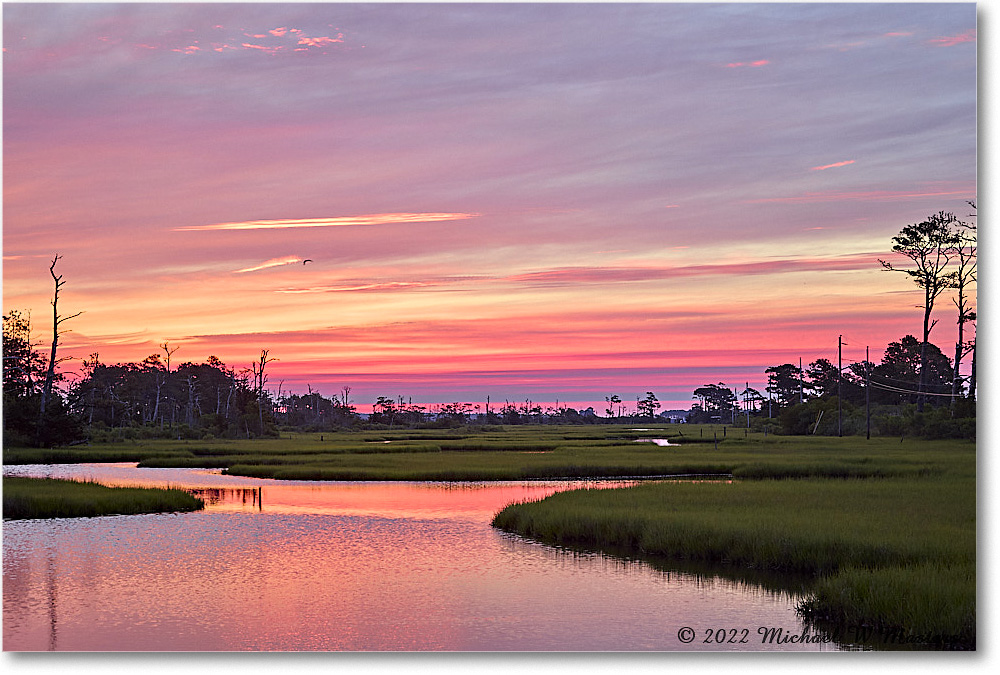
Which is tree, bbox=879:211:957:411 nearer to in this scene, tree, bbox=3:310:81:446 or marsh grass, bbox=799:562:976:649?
marsh grass, bbox=799:562:976:649

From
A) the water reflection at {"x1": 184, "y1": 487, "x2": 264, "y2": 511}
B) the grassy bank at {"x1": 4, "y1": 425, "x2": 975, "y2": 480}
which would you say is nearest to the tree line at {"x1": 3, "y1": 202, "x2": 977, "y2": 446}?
the grassy bank at {"x1": 4, "y1": 425, "x2": 975, "y2": 480}

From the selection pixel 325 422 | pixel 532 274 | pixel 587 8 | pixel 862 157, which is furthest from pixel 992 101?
pixel 325 422

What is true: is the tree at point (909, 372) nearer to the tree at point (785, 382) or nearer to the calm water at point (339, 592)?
the calm water at point (339, 592)

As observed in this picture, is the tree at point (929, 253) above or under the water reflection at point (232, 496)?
above

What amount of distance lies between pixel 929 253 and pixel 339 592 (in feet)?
52.4

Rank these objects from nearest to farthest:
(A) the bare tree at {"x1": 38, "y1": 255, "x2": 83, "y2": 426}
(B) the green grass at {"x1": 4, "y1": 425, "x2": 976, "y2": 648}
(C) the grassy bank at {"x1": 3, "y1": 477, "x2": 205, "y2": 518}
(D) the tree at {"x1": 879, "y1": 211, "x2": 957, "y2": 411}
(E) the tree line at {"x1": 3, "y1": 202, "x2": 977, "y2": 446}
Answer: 1. (B) the green grass at {"x1": 4, "y1": 425, "x2": 976, "y2": 648}
2. (A) the bare tree at {"x1": 38, "y1": 255, "x2": 83, "y2": 426}
3. (D) the tree at {"x1": 879, "y1": 211, "x2": 957, "y2": 411}
4. (E) the tree line at {"x1": 3, "y1": 202, "x2": 977, "y2": 446}
5. (C) the grassy bank at {"x1": 3, "y1": 477, "x2": 205, "y2": 518}

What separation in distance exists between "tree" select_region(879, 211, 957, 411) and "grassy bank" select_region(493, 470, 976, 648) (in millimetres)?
4467

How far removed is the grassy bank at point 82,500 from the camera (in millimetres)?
24547

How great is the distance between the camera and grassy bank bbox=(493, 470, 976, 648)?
1263 cm

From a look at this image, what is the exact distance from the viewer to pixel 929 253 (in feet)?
72.7

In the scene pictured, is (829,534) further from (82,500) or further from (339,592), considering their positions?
(82,500)

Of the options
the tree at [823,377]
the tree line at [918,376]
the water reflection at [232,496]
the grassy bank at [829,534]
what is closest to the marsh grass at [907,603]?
the grassy bank at [829,534]

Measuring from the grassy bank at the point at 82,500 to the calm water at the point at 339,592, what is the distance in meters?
1.06

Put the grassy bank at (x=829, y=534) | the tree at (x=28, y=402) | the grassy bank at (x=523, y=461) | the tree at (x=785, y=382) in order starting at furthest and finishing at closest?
1. the tree at (x=785, y=382)
2. the grassy bank at (x=523, y=461)
3. the tree at (x=28, y=402)
4. the grassy bank at (x=829, y=534)
